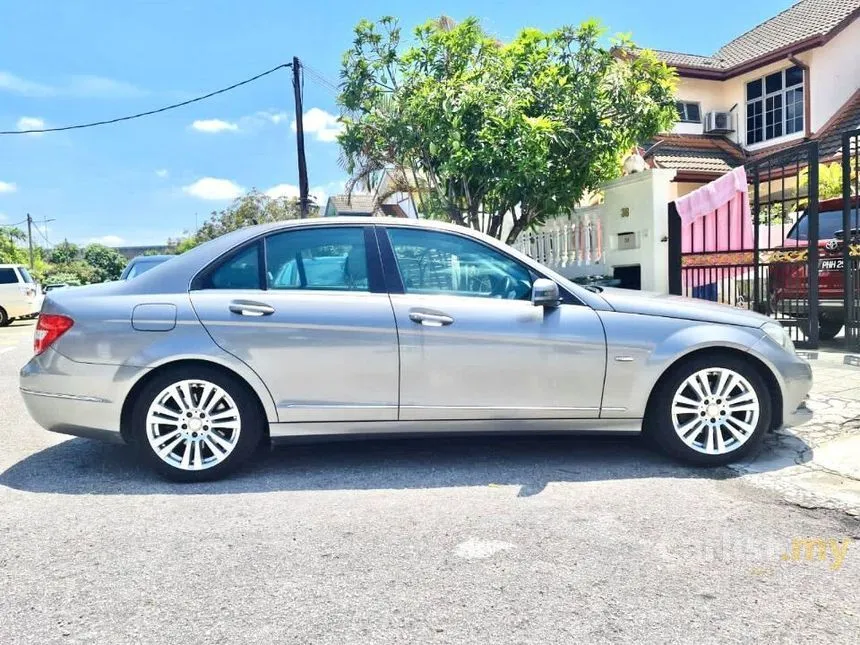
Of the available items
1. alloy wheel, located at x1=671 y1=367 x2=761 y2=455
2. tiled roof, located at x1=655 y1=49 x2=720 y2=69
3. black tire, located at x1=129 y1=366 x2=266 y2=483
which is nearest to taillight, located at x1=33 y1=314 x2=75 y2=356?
black tire, located at x1=129 y1=366 x2=266 y2=483

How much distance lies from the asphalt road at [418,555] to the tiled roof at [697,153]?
1590 cm

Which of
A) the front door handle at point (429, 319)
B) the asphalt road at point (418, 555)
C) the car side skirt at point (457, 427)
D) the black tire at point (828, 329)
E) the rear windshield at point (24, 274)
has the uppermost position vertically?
the rear windshield at point (24, 274)

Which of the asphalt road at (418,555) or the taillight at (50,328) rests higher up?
the taillight at (50,328)

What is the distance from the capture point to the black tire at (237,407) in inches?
164

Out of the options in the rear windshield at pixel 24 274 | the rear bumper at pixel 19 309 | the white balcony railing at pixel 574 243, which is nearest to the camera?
the white balcony railing at pixel 574 243

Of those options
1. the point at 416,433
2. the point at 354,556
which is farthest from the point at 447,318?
the point at 354,556

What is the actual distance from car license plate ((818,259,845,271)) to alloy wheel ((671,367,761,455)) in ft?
14.6

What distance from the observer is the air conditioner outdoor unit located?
2020 centimetres

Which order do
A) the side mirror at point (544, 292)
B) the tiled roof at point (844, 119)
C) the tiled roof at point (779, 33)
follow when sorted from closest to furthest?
the side mirror at point (544, 292)
the tiled roof at point (844, 119)
the tiled roof at point (779, 33)

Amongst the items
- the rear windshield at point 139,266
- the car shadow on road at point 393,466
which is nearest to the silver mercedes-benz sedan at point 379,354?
the car shadow on road at point 393,466

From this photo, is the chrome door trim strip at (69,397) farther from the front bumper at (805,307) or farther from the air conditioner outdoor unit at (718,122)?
the air conditioner outdoor unit at (718,122)

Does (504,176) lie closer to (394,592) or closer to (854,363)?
(854,363)

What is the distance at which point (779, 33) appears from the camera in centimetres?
2059

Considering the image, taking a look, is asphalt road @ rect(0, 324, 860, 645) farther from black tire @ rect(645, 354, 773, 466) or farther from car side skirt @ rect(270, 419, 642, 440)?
car side skirt @ rect(270, 419, 642, 440)
